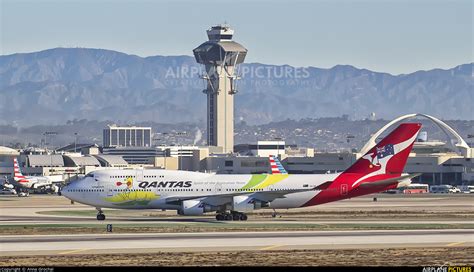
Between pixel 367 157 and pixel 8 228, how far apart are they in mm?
31779

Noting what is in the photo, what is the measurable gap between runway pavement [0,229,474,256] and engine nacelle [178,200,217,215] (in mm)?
17437

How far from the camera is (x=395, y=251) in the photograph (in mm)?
59875

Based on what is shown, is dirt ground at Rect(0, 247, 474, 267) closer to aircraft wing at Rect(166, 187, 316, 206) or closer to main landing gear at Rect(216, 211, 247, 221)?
main landing gear at Rect(216, 211, 247, 221)

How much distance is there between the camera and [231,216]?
90.9m

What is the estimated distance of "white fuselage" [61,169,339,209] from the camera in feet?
302

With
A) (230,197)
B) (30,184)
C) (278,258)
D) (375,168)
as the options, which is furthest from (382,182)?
(30,184)

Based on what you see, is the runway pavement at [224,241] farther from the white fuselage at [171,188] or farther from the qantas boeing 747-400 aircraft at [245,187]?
the white fuselage at [171,188]

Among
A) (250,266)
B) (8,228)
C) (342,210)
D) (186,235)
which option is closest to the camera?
(250,266)

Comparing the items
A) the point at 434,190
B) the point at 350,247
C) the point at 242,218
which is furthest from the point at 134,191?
the point at 434,190

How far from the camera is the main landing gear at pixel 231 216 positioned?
90.7m

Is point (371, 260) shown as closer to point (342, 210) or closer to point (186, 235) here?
point (186, 235)

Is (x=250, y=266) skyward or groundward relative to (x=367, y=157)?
groundward

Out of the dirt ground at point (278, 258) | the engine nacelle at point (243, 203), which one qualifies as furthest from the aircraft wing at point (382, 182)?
the dirt ground at point (278, 258)

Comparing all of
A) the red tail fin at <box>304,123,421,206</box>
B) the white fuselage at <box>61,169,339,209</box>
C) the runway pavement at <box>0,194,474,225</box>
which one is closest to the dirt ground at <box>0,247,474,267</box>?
the runway pavement at <box>0,194,474,225</box>
